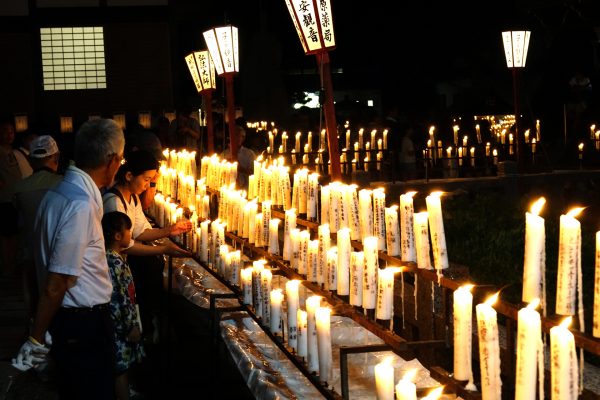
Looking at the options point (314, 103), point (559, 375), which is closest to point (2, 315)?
point (559, 375)

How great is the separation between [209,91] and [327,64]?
6479 millimetres

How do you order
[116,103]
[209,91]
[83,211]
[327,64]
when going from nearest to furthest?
1. [83,211]
2. [327,64]
3. [209,91]
4. [116,103]

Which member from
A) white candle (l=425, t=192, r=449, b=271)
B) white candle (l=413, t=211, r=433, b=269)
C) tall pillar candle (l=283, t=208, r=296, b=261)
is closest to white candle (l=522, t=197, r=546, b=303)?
white candle (l=425, t=192, r=449, b=271)

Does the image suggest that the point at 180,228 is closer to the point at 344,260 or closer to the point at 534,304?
the point at 344,260

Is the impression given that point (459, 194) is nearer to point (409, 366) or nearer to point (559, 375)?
point (409, 366)

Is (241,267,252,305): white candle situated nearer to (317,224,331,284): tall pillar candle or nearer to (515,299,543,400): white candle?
(317,224,331,284): tall pillar candle

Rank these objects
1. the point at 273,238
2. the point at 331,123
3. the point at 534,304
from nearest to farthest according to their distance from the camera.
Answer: the point at 534,304, the point at 273,238, the point at 331,123

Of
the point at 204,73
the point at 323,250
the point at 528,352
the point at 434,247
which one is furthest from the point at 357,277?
the point at 204,73

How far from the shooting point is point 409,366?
5.04 m

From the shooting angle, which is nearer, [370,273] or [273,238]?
[370,273]

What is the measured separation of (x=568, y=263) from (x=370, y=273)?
68.8 inches

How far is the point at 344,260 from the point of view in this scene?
204 inches

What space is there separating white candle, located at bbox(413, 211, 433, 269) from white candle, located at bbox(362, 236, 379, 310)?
1.13ft

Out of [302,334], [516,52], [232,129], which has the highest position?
[516,52]
